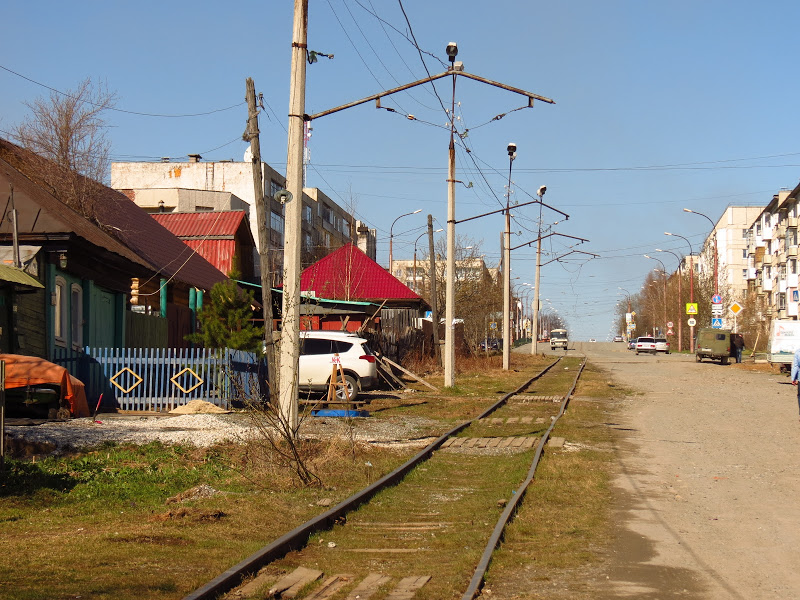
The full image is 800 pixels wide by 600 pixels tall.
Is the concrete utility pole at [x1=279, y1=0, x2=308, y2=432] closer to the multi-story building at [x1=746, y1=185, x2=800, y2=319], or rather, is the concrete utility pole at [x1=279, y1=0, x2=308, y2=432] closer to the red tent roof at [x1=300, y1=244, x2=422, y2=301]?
the red tent roof at [x1=300, y1=244, x2=422, y2=301]

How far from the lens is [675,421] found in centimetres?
1959

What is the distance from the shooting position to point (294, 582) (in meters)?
6.40

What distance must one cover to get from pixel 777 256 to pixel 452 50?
259ft

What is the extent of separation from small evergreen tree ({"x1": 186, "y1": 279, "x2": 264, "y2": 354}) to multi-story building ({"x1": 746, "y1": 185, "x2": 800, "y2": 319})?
64799 mm

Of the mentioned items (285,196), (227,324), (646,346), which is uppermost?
(285,196)

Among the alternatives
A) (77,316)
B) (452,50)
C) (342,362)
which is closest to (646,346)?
→ (342,362)

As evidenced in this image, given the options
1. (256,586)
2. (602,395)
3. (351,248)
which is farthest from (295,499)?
(351,248)

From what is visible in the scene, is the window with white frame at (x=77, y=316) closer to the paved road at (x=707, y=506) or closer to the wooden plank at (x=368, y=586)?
the paved road at (x=707, y=506)

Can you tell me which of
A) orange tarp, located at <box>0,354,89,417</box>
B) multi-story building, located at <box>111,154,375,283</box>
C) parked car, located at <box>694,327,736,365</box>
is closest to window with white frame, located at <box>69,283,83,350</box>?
orange tarp, located at <box>0,354,89,417</box>

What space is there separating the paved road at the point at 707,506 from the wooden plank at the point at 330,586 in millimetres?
1804

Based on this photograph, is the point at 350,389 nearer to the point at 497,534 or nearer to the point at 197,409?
the point at 197,409

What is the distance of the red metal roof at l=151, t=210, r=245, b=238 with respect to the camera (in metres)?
41.7

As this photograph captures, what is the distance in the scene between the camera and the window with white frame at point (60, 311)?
→ 20266mm

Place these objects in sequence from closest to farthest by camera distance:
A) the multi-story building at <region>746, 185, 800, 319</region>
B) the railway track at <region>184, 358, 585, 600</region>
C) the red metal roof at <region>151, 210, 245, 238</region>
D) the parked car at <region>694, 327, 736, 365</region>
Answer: the railway track at <region>184, 358, 585, 600</region> < the red metal roof at <region>151, 210, 245, 238</region> < the parked car at <region>694, 327, 736, 365</region> < the multi-story building at <region>746, 185, 800, 319</region>
